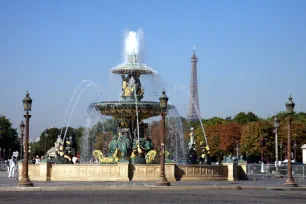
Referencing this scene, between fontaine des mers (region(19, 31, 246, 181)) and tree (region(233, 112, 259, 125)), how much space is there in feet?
349

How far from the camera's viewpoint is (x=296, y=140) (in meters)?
114

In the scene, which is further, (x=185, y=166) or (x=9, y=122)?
(x=9, y=122)

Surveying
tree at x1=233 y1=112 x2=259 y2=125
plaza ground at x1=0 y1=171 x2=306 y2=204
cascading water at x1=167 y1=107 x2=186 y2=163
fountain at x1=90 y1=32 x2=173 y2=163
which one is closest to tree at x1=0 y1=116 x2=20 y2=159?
tree at x1=233 y1=112 x2=259 y2=125

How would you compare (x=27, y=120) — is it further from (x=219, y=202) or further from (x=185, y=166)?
(x=219, y=202)

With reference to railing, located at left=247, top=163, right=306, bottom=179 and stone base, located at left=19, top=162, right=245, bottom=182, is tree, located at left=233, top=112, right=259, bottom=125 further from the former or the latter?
stone base, located at left=19, top=162, right=245, bottom=182

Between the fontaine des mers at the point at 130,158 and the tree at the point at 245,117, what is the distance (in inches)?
4190

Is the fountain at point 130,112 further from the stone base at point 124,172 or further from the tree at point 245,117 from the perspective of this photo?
the tree at point 245,117

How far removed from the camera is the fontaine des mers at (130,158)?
3872cm

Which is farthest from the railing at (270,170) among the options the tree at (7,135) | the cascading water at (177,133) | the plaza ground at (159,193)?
the tree at (7,135)

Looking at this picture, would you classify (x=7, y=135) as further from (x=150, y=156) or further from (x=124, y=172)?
(x=124, y=172)

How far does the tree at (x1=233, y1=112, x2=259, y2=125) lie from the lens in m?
152

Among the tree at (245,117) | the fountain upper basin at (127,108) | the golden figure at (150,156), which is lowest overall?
the golden figure at (150,156)

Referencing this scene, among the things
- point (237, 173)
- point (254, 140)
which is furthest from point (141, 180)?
point (254, 140)

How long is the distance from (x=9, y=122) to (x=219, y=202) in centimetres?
13136
